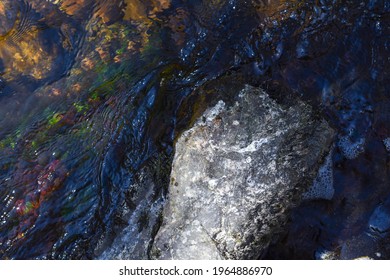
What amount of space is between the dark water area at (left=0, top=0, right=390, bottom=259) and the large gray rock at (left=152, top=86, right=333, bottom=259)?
0.22 m

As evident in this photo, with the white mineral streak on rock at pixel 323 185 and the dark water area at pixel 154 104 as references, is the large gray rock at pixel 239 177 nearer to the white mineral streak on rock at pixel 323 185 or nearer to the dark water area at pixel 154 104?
the white mineral streak on rock at pixel 323 185

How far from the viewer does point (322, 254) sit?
10.1ft

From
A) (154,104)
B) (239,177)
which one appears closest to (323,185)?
(239,177)

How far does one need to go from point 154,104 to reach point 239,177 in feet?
3.92

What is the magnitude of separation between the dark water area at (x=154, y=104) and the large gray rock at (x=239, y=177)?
22cm

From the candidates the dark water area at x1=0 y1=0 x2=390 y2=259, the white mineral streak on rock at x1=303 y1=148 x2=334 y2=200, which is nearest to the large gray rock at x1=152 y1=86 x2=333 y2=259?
the white mineral streak on rock at x1=303 y1=148 x2=334 y2=200

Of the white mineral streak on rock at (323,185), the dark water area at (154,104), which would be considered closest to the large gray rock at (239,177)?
the white mineral streak on rock at (323,185)

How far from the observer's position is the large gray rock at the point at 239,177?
2830 mm

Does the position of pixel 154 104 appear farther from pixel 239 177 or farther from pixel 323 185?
pixel 323 185

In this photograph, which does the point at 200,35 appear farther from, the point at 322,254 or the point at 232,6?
the point at 322,254

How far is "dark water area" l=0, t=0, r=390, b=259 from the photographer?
315 cm

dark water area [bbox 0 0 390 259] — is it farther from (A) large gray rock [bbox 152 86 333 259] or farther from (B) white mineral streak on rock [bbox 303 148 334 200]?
(A) large gray rock [bbox 152 86 333 259]
